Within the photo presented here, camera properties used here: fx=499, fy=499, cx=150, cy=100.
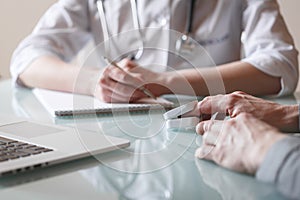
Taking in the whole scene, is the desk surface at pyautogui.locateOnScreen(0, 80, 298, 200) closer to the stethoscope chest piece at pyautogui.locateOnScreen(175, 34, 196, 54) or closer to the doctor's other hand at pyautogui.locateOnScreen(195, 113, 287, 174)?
the doctor's other hand at pyautogui.locateOnScreen(195, 113, 287, 174)

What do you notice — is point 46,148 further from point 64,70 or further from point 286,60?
point 286,60

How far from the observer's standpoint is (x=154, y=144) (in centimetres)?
69

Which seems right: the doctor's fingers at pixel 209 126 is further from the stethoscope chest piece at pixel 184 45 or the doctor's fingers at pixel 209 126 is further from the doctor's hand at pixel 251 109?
the stethoscope chest piece at pixel 184 45

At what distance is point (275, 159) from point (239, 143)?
A: 71 millimetres

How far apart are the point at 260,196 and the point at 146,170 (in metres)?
0.15

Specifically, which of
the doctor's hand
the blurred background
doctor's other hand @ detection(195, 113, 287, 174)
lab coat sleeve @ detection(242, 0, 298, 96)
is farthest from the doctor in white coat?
the blurred background

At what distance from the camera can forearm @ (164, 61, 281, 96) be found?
1016 mm

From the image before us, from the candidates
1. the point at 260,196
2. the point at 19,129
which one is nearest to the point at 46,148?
the point at 19,129

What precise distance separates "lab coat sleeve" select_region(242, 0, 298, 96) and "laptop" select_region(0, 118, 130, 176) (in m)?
0.58

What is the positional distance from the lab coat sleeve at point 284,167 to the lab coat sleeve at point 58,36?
85cm

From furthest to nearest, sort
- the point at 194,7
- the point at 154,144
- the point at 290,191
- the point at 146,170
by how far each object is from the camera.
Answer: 1. the point at 194,7
2. the point at 154,144
3. the point at 146,170
4. the point at 290,191

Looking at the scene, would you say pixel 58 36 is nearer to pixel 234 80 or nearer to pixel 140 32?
pixel 140 32

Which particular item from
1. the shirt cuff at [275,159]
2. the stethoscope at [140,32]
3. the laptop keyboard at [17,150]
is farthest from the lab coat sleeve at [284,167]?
the stethoscope at [140,32]

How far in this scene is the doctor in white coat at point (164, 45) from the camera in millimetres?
1023
